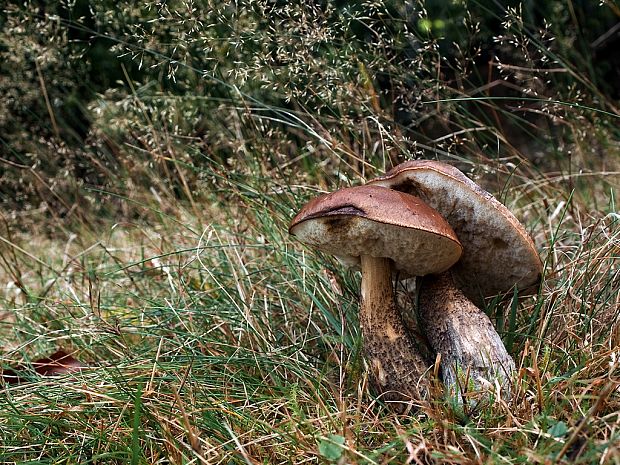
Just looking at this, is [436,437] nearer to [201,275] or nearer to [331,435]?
Result: [331,435]

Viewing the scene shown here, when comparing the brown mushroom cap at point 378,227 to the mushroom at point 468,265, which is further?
the mushroom at point 468,265

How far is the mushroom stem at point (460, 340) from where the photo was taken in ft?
4.08

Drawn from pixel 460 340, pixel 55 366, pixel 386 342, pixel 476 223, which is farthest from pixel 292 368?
pixel 55 366

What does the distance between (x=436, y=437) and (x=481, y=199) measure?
18.9 inches

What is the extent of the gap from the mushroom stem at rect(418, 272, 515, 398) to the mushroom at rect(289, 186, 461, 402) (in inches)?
2.1

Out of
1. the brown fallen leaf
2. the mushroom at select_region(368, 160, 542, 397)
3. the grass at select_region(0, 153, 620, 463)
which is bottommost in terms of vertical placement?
the brown fallen leaf

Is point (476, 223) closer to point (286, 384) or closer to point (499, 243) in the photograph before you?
point (499, 243)

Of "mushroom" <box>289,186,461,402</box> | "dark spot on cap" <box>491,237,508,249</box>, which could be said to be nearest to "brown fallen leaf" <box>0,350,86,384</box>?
"mushroom" <box>289,186,461,402</box>

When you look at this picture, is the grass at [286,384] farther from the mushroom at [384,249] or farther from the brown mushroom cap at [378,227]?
the brown mushroom cap at [378,227]

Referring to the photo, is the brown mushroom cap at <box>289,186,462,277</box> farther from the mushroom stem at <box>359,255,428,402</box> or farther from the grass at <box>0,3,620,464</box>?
the grass at <box>0,3,620,464</box>

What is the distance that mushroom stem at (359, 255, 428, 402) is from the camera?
1298mm

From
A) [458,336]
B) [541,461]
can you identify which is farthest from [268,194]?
[541,461]

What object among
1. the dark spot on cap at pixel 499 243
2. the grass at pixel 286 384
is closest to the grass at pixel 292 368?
the grass at pixel 286 384

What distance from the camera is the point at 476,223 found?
4.25 feet
